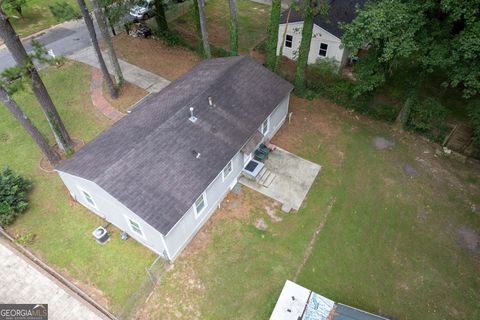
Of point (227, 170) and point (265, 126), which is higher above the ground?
point (265, 126)

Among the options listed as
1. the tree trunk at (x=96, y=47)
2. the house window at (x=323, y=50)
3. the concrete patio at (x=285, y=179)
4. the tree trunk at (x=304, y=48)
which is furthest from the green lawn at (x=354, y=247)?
the tree trunk at (x=96, y=47)

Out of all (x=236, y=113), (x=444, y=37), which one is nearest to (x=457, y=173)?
(x=444, y=37)

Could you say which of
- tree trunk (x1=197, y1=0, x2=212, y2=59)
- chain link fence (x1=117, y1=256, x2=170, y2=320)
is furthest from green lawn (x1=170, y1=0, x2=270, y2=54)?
chain link fence (x1=117, y1=256, x2=170, y2=320)

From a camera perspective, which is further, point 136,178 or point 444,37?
point 444,37

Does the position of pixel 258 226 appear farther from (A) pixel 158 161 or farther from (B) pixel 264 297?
(A) pixel 158 161

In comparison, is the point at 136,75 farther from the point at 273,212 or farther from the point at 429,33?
the point at 429,33

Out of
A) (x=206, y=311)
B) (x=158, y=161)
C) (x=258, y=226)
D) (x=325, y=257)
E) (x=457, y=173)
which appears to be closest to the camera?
(x=206, y=311)

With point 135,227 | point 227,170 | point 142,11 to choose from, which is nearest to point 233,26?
point 227,170
